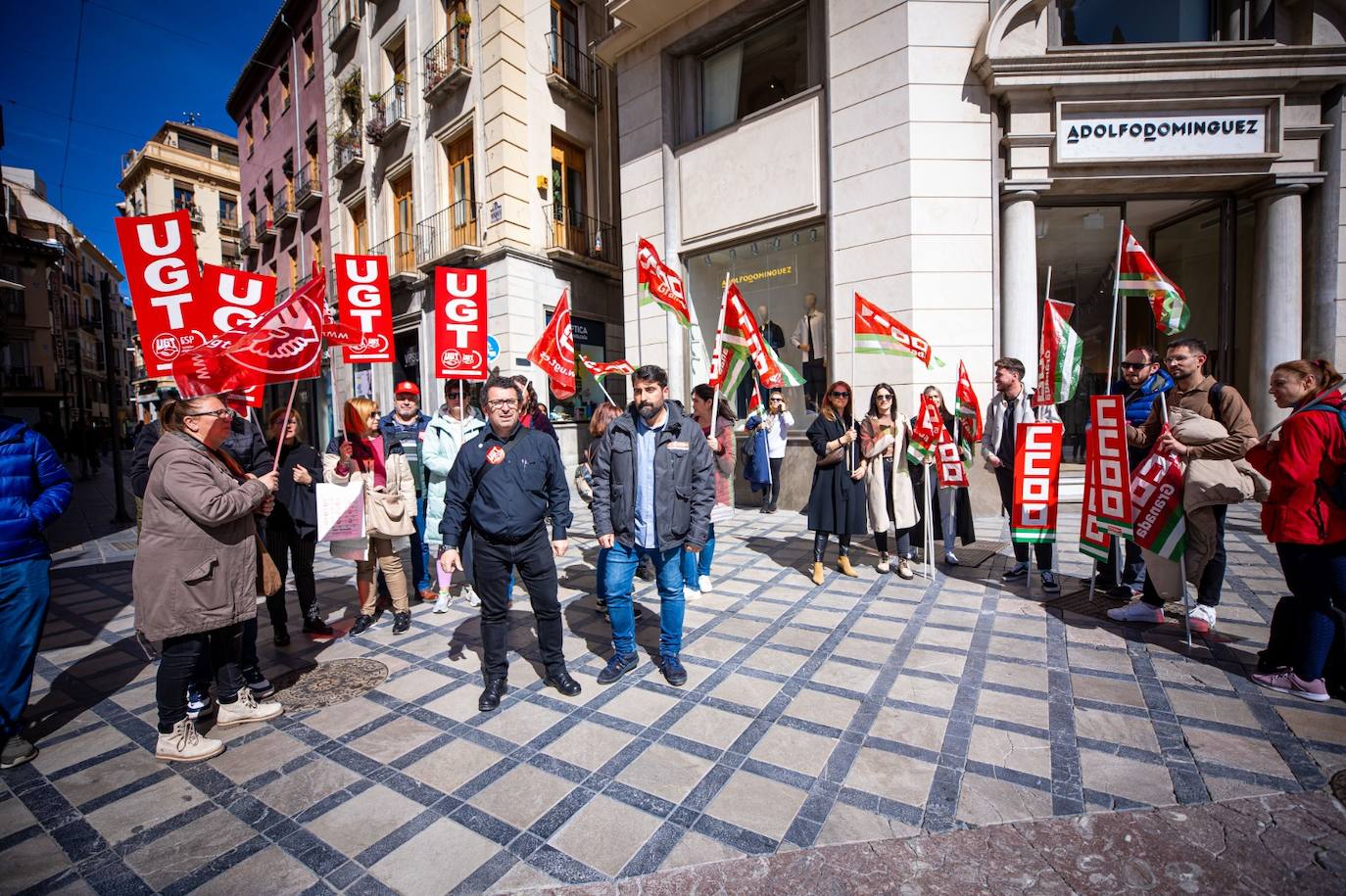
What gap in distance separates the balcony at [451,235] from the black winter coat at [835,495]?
11615mm

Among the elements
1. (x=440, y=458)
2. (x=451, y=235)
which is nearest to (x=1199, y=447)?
(x=440, y=458)

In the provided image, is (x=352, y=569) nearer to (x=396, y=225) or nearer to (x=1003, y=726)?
(x=1003, y=726)

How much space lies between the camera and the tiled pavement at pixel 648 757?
2504mm

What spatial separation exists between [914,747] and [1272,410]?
34.3 feet

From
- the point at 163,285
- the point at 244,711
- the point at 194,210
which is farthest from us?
the point at 194,210

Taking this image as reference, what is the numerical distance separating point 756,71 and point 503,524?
1151 centimetres

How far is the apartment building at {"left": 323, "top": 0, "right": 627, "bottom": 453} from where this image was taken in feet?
48.3

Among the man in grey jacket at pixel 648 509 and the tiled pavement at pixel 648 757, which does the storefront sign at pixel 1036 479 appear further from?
the man in grey jacket at pixel 648 509

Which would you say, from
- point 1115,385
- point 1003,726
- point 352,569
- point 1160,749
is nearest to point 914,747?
point 1003,726

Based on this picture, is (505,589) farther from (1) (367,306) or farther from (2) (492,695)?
(1) (367,306)

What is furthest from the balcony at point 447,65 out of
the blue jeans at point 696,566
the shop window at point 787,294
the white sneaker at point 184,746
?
the white sneaker at point 184,746

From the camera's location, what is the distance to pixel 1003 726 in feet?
11.0

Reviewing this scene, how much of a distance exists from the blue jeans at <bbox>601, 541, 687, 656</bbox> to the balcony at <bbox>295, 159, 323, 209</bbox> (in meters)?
23.1

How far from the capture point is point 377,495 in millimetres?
5129
